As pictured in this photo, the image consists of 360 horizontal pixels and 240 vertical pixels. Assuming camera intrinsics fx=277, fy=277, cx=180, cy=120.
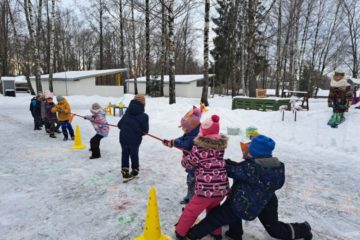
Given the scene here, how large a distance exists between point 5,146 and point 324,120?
9841mm

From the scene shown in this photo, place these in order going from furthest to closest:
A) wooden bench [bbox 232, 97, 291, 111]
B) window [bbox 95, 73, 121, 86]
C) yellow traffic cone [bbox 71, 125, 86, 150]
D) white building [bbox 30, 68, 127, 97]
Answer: window [bbox 95, 73, 121, 86]
white building [bbox 30, 68, 127, 97]
wooden bench [bbox 232, 97, 291, 111]
yellow traffic cone [bbox 71, 125, 86, 150]

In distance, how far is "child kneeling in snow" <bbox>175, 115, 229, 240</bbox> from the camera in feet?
10.2

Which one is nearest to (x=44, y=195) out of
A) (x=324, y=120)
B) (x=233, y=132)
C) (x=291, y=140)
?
(x=233, y=132)

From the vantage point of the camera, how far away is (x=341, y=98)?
8984 millimetres

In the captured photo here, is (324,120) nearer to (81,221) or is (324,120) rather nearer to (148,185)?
(148,185)

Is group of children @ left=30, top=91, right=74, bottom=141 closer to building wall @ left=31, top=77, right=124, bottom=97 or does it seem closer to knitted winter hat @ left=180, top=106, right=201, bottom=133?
knitted winter hat @ left=180, top=106, right=201, bottom=133

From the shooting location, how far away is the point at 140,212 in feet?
13.0

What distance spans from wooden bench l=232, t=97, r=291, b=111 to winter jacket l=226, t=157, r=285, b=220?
10080 mm

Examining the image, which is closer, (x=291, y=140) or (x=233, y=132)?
(x=291, y=140)

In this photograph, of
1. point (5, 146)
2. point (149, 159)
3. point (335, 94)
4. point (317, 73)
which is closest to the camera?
point (149, 159)

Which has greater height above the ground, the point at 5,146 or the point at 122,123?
the point at 122,123

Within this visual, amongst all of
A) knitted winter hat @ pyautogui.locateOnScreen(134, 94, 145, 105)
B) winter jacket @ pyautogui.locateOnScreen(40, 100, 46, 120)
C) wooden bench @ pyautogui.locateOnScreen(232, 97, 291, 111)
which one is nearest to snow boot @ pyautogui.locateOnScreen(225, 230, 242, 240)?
knitted winter hat @ pyautogui.locateOnScreen(134, 94, 145, 105)

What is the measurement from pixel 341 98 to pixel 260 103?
4129 mm

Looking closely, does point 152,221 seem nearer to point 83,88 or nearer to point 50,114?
point 50,114
